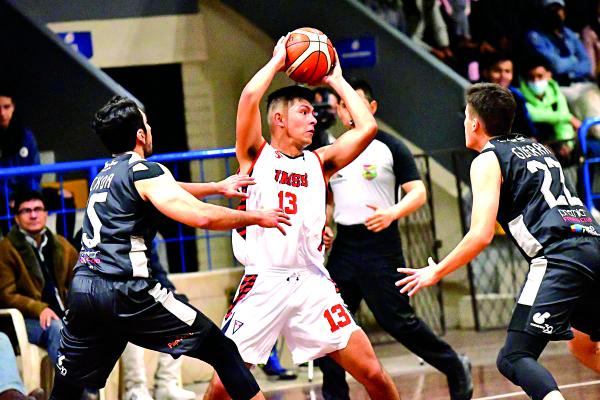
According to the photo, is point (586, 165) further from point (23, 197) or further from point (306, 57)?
point (23, 197)

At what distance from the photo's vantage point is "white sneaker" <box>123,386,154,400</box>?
7.95m

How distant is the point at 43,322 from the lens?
7.62 m

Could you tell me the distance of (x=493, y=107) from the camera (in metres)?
5.57

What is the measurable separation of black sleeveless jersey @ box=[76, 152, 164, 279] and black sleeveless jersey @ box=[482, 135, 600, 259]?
163cm

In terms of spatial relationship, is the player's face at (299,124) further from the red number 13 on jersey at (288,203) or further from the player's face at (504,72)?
the player's face at (504,72)

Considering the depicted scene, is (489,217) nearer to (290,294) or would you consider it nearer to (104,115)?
(290,294)

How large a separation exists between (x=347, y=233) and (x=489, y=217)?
2211 mm

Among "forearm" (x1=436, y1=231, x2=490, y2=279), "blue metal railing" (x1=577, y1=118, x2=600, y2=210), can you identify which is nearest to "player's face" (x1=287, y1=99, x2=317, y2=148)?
"forearm" (x1=436, y1=231, x2=490, y2=279)

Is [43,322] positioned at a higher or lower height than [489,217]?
lower

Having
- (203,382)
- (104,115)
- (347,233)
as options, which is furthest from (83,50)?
(104,115)

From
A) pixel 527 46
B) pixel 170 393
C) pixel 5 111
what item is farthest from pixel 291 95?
pixel 527 46

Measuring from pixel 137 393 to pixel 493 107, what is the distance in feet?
11.7

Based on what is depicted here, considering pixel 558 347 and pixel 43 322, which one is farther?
pixel 558 347

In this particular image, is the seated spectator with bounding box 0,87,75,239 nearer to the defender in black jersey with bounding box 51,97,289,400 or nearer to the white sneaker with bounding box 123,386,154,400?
the white sneaker with bounding box 123,386,154,400
